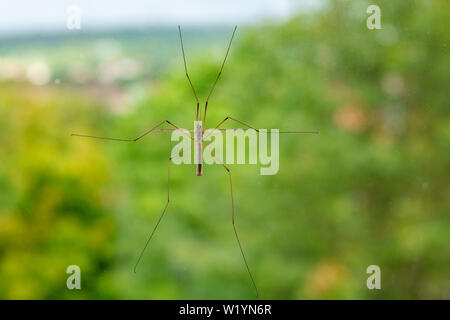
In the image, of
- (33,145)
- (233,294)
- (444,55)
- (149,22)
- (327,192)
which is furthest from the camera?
(33,145)

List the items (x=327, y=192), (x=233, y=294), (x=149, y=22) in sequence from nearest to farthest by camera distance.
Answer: (x=149, y=22) → (x=327, y=192) → (x=233, y=294)

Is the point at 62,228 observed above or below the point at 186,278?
above

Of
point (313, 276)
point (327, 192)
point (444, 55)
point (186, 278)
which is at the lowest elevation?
point (186, 278)

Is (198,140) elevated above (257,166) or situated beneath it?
elevated above

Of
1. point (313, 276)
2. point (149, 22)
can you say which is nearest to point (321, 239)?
point (313, 276)

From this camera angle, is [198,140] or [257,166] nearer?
[198,140]

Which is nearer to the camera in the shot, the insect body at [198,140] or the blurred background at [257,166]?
the insect body at [198,140]

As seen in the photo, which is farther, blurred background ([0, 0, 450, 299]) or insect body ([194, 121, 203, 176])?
blurred background ([0, 0, 450, 299])
